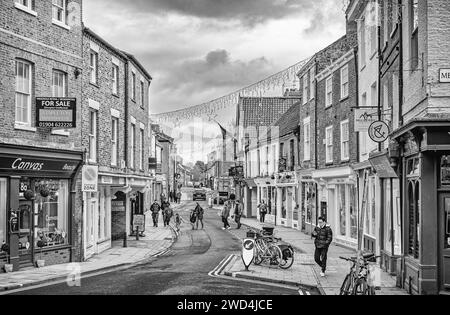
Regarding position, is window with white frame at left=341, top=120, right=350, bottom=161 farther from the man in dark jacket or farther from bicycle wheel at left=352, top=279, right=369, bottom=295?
bicycle wheel at left=352, top=279, right=369, bottom=295

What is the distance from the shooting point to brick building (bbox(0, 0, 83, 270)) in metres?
17.8

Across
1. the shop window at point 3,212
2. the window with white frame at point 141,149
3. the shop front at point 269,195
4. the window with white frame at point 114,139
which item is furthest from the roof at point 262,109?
the shop window at point 3,212

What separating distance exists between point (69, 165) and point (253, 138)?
102ft

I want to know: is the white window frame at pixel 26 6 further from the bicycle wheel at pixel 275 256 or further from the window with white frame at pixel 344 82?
the window with white frame at pixel 344 82

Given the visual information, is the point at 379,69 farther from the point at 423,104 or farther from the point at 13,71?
the point at 13,71

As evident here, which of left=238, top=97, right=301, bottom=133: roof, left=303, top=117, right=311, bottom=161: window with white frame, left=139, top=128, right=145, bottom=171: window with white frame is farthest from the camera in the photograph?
left=238, top=97, right=301, bottom=133: roof

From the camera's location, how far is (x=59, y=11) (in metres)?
20.5

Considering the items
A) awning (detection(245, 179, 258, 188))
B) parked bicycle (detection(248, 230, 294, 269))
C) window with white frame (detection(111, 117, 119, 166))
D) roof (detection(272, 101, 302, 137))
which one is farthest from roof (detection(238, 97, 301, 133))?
parked bicycle (detection(248, 230, 294, 269))

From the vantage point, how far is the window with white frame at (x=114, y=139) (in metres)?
26.2

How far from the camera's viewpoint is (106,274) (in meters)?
17.2

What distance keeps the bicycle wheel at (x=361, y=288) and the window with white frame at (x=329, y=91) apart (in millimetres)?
17731

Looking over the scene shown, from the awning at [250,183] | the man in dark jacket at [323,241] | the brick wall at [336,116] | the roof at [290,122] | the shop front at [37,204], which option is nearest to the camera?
the man in dark jacket at [323,241]

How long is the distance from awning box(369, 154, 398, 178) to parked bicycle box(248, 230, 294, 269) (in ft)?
11.8

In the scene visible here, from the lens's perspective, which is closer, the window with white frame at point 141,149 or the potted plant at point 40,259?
the potted plant at point 40,259
